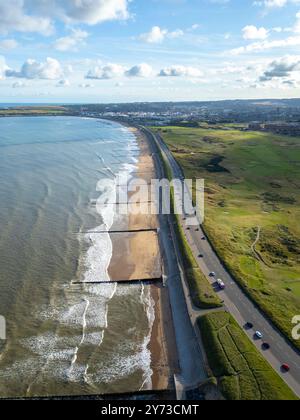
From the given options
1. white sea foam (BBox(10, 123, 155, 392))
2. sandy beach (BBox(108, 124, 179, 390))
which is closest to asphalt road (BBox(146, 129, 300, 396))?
sandy beach (BBox(108, 124, 179, 390))

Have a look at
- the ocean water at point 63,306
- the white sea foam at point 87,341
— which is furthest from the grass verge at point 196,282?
the ocean water at point 63,306

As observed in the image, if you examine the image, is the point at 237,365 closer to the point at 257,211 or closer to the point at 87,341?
the point at 87,341

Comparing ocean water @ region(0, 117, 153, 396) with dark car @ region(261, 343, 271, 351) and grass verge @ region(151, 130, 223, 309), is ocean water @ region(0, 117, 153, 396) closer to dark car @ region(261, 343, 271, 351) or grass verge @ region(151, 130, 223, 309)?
grass verge @ region(151, 130, 223, 309)

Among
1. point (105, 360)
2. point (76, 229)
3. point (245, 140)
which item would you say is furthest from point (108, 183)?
point (245, 140)

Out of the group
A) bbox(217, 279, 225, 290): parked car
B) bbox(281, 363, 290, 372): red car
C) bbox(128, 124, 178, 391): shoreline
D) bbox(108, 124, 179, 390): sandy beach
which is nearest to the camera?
bbox(281, 363, 290, 372): red car

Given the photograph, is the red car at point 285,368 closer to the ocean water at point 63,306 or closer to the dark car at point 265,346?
the dark car at point 265,346

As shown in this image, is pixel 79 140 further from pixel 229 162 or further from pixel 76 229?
pixel 76 229

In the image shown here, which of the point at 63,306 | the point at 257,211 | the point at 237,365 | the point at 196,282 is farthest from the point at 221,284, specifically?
the point at 257,211
